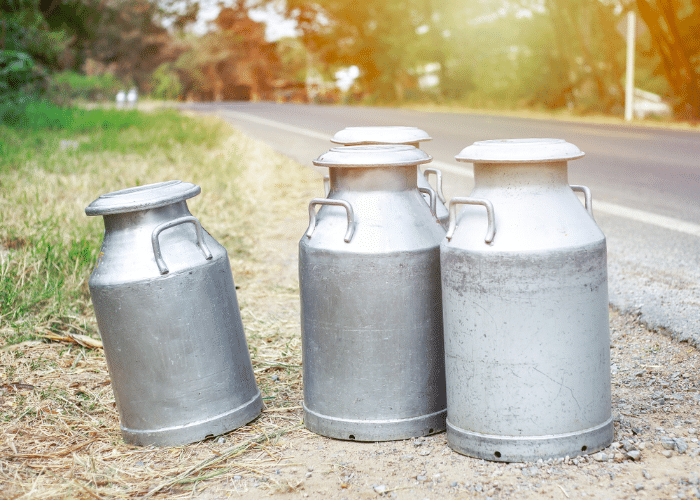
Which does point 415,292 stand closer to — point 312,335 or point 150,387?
point 312,335

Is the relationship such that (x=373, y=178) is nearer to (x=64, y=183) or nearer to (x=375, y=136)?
(x=375, y=136)

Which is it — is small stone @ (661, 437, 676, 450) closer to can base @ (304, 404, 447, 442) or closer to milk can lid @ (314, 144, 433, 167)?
can base @ (304, 404, 447, 442)

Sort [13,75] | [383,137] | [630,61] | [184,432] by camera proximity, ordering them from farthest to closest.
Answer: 1. [630,61]
2. [13,75]
3. [383,137]
4. [184,432]

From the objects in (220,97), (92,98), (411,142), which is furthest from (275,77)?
(411,142)

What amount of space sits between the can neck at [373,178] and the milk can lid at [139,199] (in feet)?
1.87

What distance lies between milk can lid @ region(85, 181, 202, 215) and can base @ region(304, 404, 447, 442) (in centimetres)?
89

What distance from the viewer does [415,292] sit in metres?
2.52

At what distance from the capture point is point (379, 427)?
8.41 ft

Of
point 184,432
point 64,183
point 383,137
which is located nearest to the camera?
point 184,432

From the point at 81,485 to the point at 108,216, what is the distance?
88cm

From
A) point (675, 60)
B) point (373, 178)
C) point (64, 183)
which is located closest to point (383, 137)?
point (373, 178)

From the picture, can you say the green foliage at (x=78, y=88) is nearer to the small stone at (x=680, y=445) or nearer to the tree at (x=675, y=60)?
the tree at (x=675, y=60)

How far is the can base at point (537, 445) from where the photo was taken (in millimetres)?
2311

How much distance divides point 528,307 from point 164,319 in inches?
47.3
